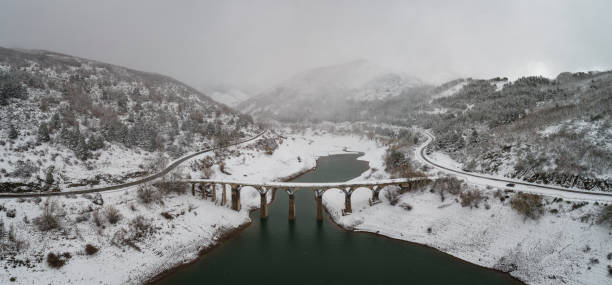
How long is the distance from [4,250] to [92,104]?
2301 inches

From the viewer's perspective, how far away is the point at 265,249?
41938mm

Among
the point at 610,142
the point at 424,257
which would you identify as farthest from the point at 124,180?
the point at 610,142

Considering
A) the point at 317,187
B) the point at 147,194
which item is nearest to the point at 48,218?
the point at 147,194

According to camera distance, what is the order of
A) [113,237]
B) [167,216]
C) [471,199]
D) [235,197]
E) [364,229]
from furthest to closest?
[235,197] → [364,229] → [167,216] → [471,199] → [113,237]

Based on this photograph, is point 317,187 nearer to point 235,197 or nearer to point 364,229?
point 364,229

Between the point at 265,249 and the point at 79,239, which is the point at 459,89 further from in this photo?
the point at 79,239

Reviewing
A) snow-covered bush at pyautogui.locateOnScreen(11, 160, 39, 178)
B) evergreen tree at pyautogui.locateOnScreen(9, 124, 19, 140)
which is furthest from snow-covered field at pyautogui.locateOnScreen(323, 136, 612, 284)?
evergreen tree at pyautogui.locateOnScreen(9, 124, 19, 140)

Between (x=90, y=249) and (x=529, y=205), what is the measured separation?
51583 mm

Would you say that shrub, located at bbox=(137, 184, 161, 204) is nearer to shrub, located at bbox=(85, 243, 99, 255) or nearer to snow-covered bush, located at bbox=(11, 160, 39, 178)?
shrub, located at bbox=(85, 243, 99, 255)

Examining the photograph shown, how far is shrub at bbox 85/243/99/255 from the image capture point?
33656 mm

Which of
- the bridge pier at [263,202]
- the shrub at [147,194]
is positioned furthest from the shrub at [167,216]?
the bridge pier at [263,202]

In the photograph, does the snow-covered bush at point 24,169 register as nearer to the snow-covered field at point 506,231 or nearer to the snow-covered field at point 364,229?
the snow-covered field at point 364,229

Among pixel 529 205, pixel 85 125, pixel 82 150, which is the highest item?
pixel 85 125

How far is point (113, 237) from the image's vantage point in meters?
36.6
